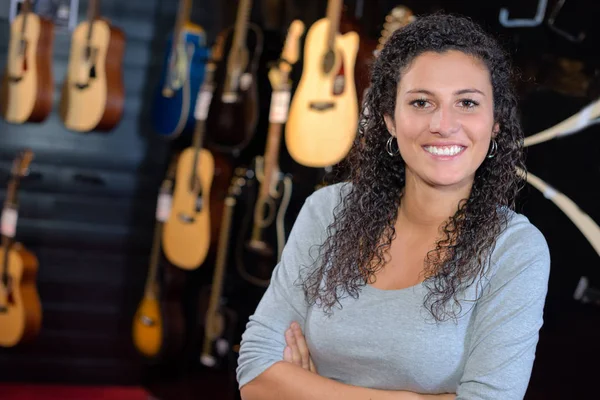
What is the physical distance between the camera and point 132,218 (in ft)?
16.5

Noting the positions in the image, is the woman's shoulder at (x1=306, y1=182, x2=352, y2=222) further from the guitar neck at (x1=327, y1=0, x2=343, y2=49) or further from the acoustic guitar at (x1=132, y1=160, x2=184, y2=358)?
the acoustic guitar at (x1=132, y1=160, x2=184, y2=358)

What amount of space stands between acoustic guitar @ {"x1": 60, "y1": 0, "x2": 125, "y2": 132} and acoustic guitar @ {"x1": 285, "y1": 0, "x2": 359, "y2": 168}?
1.23 metres

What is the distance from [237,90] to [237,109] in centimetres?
9

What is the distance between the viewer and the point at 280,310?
2006 mm

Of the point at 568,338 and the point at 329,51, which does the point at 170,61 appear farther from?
the point at 568,338

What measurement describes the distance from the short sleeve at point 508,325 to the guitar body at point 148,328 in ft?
10.3

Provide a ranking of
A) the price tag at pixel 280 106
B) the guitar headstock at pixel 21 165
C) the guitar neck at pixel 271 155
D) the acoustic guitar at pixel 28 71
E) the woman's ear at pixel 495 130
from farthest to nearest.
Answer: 1. the guitar headstock at pixel 21 165
2. the acoustic guitar at pixel 28 71
3. the guitar neck at pixel 271 155
4. the price tag at pixel 280 106
5. the woman's ear at pixel 495 130

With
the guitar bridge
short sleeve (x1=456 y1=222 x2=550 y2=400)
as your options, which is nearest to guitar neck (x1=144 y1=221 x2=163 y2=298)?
the guitar bridge

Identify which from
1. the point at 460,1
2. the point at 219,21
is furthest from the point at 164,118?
the point at 460,1

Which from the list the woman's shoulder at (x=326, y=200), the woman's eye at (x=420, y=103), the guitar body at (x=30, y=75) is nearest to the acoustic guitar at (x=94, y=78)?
the guitar body at (x=30, y=75)

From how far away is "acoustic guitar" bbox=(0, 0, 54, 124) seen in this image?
A: 470 cm

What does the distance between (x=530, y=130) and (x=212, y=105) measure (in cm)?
182

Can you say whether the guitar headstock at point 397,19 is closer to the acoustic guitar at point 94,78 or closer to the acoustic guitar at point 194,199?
the acoustic guitar at point 194,199

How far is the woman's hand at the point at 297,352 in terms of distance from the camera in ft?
6.47
